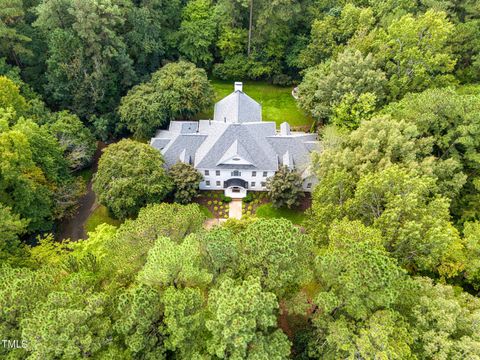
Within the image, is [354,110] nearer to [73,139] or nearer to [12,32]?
[73,139]

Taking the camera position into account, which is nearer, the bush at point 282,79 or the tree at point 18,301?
the tree at point 18,301

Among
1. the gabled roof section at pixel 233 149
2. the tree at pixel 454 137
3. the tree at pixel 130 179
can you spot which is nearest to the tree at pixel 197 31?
the gabled roof section at pixel 233 149

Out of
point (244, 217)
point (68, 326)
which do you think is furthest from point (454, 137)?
point (68, 326)

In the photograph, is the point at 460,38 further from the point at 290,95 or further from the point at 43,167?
the point at 43,167

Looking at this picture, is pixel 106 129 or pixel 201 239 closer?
pixel 201 239

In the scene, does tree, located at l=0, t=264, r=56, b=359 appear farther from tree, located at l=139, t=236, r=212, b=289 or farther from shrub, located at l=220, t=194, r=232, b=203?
shrub, located at l=220, t=194, r=232, b=203

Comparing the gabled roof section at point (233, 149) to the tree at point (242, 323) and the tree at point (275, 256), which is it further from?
the tree at point (242, 323)

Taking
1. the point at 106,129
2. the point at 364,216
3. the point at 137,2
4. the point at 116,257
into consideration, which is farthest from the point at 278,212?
the point at 137,2
